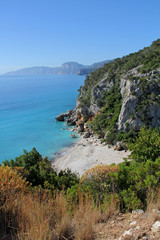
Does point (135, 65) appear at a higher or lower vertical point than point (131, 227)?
higher

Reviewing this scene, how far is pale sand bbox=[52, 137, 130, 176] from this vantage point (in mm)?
24297

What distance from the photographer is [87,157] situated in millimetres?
26844

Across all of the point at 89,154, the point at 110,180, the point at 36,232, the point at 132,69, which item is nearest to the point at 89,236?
the point at 36,232

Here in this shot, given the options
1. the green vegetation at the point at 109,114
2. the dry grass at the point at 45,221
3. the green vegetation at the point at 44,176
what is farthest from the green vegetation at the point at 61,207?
the green vegetation at the point at 109,114

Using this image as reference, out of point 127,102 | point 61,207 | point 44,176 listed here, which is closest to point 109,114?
point 127,102

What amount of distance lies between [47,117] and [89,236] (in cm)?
5071

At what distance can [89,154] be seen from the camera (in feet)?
90.9

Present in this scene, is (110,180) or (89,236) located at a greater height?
(89,236)

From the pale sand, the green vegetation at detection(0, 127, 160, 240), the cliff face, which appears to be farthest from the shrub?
the cliff face

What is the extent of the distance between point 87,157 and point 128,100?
11.7 m

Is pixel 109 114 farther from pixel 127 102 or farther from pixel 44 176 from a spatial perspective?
pixel 44 176

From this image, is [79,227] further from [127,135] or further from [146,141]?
[127,135]

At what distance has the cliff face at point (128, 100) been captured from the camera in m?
29.5

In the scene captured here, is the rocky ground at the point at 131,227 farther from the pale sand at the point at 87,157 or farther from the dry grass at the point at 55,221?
the pale sand at the point at 87,157
